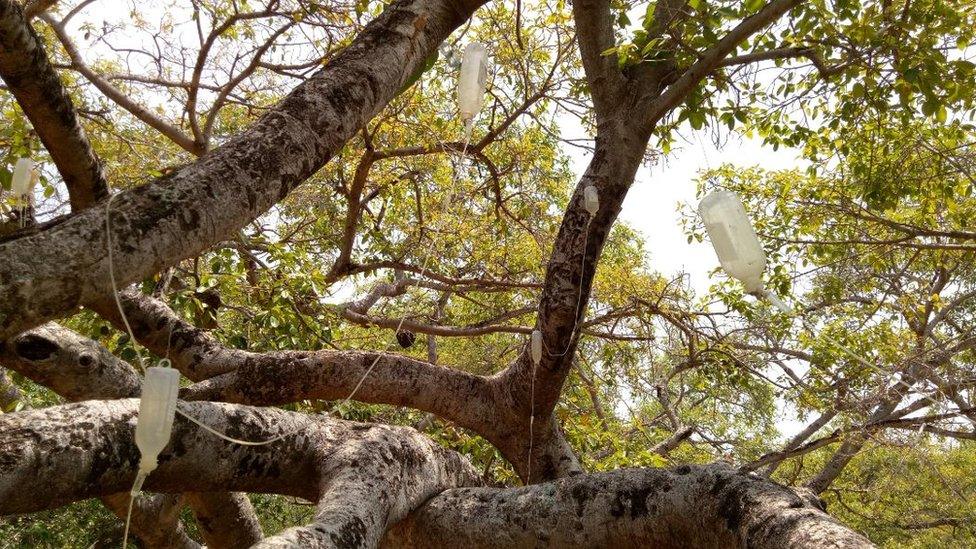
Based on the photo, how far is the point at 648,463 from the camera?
374 cm

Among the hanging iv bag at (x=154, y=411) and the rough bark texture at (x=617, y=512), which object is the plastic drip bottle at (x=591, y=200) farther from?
the hanging iv bag at (x=154, y=411)

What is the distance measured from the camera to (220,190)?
5.04ft

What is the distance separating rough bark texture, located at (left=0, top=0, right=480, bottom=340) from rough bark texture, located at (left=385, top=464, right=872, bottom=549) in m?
1.09

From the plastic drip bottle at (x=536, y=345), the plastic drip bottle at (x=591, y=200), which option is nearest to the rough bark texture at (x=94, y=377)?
the plastic drip bottle at (x=536, y=345)

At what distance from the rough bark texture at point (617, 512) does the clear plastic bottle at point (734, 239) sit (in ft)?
1.70

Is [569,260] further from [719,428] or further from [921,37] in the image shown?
[719,428]

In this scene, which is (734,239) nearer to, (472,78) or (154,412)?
(472,78)

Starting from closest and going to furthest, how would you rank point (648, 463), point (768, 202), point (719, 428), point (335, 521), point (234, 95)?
point (335, 521), point (648, 463), point (234, 95), point (768, 202), point (719, 428)

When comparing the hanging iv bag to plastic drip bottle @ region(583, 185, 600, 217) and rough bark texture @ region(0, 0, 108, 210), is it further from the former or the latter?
plastic drip bottle @ region(583, 185, 600, 217)

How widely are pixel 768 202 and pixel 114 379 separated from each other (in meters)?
4.70

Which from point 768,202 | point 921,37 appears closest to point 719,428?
point 768,202

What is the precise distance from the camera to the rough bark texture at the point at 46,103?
1.73 meters

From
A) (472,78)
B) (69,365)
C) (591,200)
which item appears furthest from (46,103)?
(591,200)

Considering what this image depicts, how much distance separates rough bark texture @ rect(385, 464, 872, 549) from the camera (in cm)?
171
